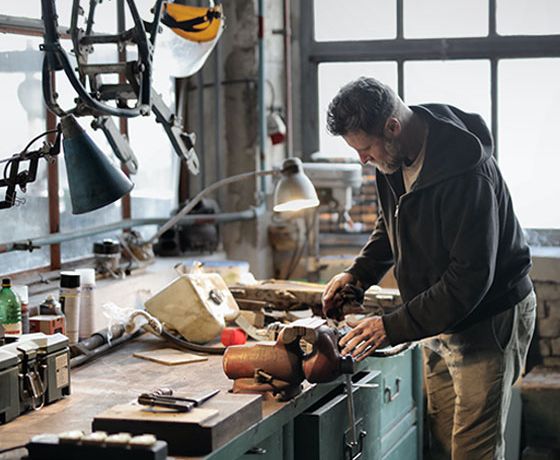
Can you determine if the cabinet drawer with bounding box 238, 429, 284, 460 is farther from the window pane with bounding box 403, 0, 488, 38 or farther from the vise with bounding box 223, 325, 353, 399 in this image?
the window pane with bounding box 403, 0, 488, 38

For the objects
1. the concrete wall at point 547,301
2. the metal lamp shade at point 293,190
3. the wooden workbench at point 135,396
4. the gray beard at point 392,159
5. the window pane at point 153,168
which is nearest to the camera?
the wooden workbench at point 135,396

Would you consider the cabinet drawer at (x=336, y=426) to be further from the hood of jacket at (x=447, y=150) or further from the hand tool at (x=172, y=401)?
the hood of jacket at (x=447, y=150)

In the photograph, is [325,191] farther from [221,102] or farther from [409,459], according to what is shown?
[409,459]

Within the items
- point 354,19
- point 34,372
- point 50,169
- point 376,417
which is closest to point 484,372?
point 376,417

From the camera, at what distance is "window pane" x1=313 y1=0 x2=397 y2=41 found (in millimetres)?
4824

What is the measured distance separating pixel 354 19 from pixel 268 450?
284cm

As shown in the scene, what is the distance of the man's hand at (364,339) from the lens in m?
2.79

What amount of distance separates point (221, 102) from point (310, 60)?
527 millimetres

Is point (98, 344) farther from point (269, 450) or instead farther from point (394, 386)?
point (394, 386)

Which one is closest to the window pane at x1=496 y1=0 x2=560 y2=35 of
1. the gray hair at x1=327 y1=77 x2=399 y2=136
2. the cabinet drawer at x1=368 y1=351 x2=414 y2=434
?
the cabinet drawer at x1=368 y1=351 x2=414 y2=434

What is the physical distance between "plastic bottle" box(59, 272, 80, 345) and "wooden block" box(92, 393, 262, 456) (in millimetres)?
834

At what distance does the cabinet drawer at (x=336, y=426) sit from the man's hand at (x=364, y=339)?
0.15 metres

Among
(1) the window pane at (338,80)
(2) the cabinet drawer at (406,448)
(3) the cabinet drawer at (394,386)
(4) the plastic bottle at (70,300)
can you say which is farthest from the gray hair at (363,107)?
(1) the window pane at (338,80)

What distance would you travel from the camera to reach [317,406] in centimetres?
291
